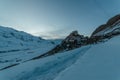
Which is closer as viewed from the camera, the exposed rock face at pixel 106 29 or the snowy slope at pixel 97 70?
the snowy slope at pixel 97 70

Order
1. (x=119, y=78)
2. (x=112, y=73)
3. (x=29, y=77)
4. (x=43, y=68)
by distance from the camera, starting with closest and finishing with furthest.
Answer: (x=119, y=78), (x=112, y=73), (x=29, y=77), (x=43, y=68)

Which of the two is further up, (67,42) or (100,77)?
(67,42)

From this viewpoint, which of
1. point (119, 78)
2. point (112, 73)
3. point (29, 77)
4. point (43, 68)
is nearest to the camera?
point (119, 78)

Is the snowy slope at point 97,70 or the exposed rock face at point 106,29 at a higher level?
the exposed rock face at point 106,29

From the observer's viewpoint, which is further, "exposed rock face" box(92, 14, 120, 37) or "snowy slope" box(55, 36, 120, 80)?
"exposed rock face" box(92, 14, 120, 37)

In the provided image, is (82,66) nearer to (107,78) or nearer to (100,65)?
(100,65)

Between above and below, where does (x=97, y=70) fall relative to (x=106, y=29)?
below

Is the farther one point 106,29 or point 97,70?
point 106,29

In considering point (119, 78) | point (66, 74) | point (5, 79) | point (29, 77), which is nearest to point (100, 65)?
point (66, 74)

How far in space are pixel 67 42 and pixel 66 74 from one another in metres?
16.8

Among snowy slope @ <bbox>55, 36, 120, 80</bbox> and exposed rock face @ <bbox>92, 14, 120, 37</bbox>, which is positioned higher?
exposed rock face @ <bbox>92, 14, 120, 37</bbox>

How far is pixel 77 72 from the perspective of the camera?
7.73 metres

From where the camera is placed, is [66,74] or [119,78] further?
[66,74]

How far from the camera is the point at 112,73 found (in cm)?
689
